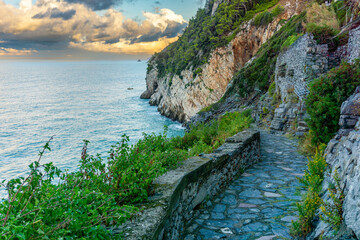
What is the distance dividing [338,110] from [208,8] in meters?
58.1

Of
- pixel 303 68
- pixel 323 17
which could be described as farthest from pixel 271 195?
pixel 323 17

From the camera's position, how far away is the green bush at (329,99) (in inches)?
285

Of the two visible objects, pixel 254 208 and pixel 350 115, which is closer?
pixel 254 208

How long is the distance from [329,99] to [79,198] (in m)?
7.34

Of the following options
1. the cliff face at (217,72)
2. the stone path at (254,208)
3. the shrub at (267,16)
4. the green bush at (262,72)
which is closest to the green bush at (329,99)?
the stone path at (254,208)

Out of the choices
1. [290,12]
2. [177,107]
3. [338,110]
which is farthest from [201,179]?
[177,107]

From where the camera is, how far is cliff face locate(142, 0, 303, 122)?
111ft

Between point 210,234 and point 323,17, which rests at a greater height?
point 323,17

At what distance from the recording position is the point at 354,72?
7.74 m

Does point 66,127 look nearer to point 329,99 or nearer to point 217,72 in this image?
point 217,72

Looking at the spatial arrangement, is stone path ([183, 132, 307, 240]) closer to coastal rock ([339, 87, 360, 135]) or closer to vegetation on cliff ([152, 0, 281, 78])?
coastal rock ([339, 87, 360, 135])

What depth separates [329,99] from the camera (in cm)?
736

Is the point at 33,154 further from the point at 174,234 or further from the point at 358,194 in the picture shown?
the point at 358,194

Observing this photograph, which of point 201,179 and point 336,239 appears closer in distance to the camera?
point 336,239
